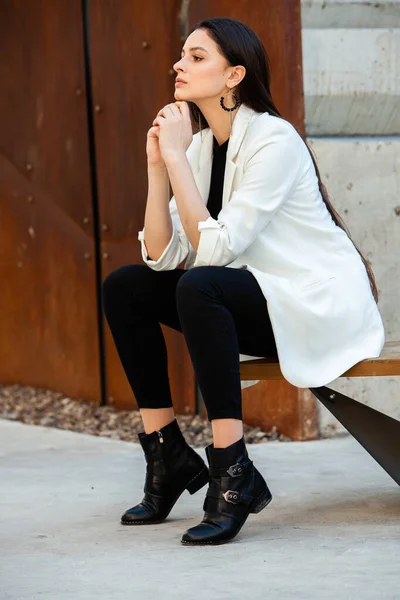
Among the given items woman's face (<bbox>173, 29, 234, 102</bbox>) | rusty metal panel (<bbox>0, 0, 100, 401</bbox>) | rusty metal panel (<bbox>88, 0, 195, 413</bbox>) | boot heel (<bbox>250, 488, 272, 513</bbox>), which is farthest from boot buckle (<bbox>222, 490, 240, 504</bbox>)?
rusty metal panel (<bbox>0, 0, 100, 401</bbox>)

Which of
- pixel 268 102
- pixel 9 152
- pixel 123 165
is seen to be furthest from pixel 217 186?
pixel 9 152

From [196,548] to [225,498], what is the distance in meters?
0.14

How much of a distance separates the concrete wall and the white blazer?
4.06 ft

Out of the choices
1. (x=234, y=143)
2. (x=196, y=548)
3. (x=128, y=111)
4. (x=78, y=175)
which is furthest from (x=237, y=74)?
(x=78, y=175)

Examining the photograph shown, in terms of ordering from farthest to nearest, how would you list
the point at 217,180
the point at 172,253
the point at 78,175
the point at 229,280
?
1. the point at 78,175
2. the point at 217,180
3. the point at 172,253
4. the point at 229,280

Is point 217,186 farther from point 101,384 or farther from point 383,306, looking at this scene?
point 101,384

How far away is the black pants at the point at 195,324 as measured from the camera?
3066 mm

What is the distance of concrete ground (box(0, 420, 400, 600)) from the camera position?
8.73 feet

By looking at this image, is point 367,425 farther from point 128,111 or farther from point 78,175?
point 78,175

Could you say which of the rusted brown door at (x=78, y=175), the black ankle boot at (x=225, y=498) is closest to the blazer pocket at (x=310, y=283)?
the black ankle boot at (x=225, y=498)

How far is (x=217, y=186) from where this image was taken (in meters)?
3.52

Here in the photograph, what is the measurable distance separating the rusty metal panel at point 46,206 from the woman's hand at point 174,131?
7.62 feet

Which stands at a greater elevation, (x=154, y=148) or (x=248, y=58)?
(x=248, y=58)

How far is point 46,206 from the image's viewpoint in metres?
5.89
